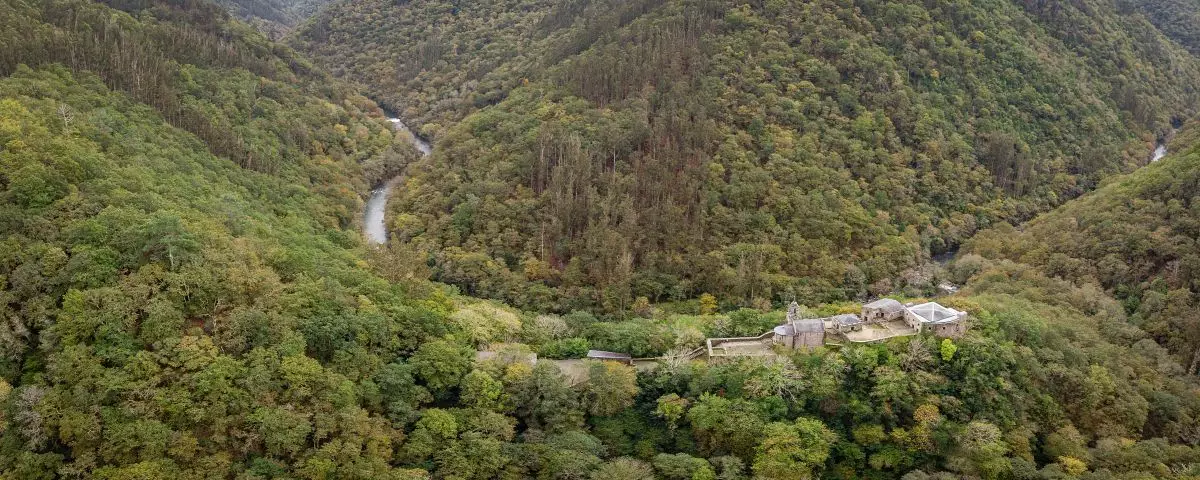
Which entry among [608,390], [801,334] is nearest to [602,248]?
[801,334]

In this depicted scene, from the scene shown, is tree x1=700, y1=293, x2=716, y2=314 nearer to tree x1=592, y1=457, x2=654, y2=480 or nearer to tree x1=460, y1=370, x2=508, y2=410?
tree x1=592, y1=457, x2=654, y2=480

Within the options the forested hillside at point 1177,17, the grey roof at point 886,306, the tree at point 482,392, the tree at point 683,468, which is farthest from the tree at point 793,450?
the forested hillside at point 1177,17

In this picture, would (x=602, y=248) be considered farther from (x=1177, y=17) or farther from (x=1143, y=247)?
(x=1177, y=17)

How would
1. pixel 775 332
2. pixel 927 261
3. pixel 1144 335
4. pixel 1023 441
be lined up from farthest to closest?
pixel 927 261 → pixel 1144 335 → pixel 775 332 → pixel 1023 441

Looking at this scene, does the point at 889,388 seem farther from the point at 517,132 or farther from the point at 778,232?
the point at 517,132

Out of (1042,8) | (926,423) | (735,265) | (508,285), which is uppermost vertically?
(1042,8)

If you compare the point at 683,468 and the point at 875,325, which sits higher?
the point at 875,325

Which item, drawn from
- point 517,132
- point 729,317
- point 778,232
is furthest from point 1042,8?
point 729,317
